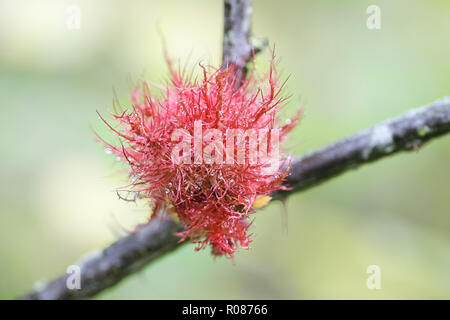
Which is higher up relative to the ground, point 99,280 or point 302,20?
point 302,20

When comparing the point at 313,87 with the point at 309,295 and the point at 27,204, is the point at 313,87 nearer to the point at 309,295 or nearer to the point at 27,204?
the point at 309,295

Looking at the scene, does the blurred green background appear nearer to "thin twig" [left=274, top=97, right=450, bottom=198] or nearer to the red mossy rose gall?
"thin twig" [left=274, top=97, right=450, bottom=198]

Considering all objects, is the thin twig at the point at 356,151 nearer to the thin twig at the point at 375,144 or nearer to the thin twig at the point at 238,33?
the thin twig at the point at 375,144

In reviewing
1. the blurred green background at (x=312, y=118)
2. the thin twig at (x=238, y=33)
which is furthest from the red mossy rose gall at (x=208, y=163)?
the blurred green background at (x=312, y=118)

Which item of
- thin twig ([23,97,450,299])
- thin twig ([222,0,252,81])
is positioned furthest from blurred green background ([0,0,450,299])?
thin twig ([222,0,252,81])

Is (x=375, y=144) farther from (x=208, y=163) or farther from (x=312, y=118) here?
(x=312, y=118)

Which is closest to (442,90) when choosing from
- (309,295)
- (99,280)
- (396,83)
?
(396,83)
